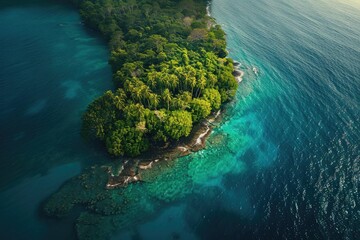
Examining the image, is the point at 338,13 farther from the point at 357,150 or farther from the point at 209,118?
the point at 209,118

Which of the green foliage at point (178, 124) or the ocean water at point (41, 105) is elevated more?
the green foliage at point (178, 124)

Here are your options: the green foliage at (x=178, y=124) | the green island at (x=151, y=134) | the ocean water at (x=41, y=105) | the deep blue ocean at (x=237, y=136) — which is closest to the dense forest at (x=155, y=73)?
the green foliage at (x=178, y=124)

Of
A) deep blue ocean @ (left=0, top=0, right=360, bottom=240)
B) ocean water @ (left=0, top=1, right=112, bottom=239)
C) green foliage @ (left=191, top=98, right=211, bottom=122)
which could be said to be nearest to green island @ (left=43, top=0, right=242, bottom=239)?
green foliage @ (left=191, top=98, right=211, bottom=122)

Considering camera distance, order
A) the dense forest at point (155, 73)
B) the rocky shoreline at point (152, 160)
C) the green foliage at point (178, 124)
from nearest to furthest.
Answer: the rocky shoreline at point (152, 160), the dense forest at point (155, 73), the green foliage at point (178, 124)

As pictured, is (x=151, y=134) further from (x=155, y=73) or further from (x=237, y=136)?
(x=237, y=136)

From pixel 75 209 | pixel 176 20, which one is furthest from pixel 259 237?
pixel 176 20

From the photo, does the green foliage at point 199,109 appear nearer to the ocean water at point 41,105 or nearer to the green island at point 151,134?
the green island at point 151,134

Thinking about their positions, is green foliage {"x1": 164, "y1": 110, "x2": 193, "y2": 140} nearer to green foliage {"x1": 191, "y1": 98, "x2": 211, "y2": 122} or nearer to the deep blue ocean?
green foliage {"x1": 191, "y1": 98, "x2": 211, "y2": 122}
